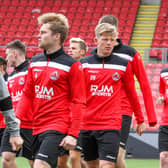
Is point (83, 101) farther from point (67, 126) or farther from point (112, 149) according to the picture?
point (112, 149)

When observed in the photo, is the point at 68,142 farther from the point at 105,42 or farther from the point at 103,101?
the point at 105,42

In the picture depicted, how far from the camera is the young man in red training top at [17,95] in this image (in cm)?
655

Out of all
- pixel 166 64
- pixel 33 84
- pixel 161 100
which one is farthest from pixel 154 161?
pixel 33 84

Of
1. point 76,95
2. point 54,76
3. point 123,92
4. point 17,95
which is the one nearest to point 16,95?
point 17,95

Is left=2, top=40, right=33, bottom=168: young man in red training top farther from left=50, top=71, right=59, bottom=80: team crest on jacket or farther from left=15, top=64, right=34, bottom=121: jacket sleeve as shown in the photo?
left=50, top=71, right=59, bottom=80: team crest on jacket

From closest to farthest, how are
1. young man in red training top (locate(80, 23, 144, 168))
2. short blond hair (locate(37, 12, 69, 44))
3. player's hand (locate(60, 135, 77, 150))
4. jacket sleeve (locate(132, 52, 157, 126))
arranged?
1. player's hand (locate(60, 135, 77, 150))
2. short blond hair (locate(37, 12, 69, 44))
3. young man in red training top (locate(80, 23, 144, 168))
4. jacket sleeve (locate(132, 52, 157, 126))

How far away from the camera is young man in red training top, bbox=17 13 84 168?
4.82m

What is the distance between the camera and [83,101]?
16.3ft

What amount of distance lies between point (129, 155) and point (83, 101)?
7.17 meters

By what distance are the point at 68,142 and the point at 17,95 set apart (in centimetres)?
238

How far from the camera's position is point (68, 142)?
4.73 metres

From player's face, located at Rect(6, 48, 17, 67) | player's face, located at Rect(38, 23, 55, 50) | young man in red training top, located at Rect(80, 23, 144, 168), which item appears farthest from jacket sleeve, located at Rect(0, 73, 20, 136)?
player's face, located at Rect(6, 48, 17, 67)

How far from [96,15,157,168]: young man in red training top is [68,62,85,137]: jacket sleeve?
122cm

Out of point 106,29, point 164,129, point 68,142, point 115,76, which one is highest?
point 106,29
